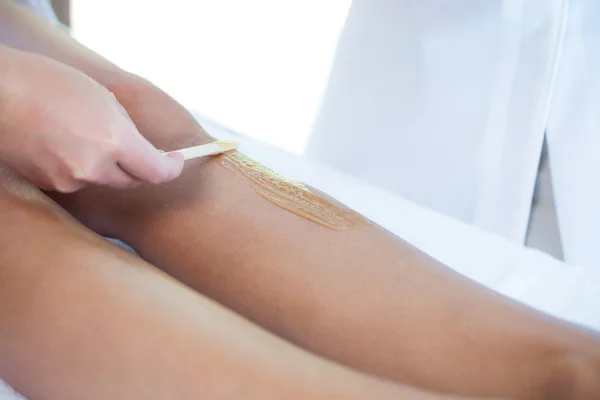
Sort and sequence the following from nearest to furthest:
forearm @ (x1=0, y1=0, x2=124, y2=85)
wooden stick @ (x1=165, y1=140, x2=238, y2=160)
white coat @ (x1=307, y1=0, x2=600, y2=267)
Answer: wooden stick @ (x1=165, y1=140, x2=238, y2=160) < forearm @ (x1=0, y1=0, x2=124, y2=85) < white coat @ (x1=307, y1=0, x2=600, y2=267)

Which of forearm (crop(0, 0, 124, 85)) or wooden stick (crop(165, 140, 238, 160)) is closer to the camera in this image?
wooden stick (crop(165, 140, 238, 160))

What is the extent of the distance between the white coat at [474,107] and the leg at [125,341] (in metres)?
0.64

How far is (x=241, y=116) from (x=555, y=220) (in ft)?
2.54

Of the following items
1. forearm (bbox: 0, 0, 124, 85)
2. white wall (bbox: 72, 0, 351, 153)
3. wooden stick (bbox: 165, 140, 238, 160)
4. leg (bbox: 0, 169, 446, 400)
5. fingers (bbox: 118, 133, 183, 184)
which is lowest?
leg (bbox: 0, 169, 446, 400)

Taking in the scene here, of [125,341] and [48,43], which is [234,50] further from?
[125,341]

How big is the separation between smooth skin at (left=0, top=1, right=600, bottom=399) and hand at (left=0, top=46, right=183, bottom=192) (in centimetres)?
11

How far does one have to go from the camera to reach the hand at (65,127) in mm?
570

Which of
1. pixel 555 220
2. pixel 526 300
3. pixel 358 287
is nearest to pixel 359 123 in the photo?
pixel 555 220

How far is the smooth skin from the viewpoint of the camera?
53 cm

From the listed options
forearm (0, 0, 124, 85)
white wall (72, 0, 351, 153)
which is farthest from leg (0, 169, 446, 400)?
white wall (72, 0, 351, 153)

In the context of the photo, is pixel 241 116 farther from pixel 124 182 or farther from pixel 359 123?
pixel 124 182

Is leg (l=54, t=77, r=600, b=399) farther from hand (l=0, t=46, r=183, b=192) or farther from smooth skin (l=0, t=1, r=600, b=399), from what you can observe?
hand (l=0, t=46, r=183, b=192)

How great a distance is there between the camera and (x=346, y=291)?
589 millimetres

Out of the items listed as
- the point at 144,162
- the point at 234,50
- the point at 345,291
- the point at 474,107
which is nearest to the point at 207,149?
the point at 144,162
